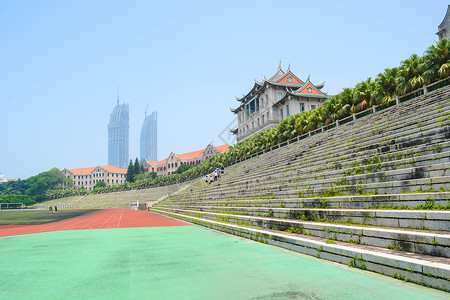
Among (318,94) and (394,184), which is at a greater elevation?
(318,94)

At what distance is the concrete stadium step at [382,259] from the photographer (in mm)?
3879

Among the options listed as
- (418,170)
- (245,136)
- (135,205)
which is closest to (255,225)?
(418,170)

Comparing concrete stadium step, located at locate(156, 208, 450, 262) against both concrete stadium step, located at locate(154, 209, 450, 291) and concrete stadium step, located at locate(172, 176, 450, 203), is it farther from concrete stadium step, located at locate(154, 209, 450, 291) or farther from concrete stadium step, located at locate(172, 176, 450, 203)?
concrete stadium step, located at locate(172, 176, 450, 203)

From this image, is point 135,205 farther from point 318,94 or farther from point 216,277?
point 216,277

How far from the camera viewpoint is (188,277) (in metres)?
4.90

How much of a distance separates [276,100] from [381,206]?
48071 millimetres

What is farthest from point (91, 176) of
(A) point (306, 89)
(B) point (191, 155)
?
(A) point (306, 89)

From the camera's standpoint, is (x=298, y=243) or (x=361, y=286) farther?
(x=298, y=243)

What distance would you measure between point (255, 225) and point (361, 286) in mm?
6371

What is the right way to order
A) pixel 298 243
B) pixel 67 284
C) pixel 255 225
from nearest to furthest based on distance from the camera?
1. pixel 67 284
2. pixel 298 243
3. pixel 255 225

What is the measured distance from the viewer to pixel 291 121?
29.4 metres

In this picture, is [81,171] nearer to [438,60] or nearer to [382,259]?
[438,60]

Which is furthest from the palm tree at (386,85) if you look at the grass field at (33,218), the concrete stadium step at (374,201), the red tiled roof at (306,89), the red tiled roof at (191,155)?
the red tiled roof at (191,155)

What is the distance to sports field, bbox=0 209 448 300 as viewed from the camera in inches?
157
